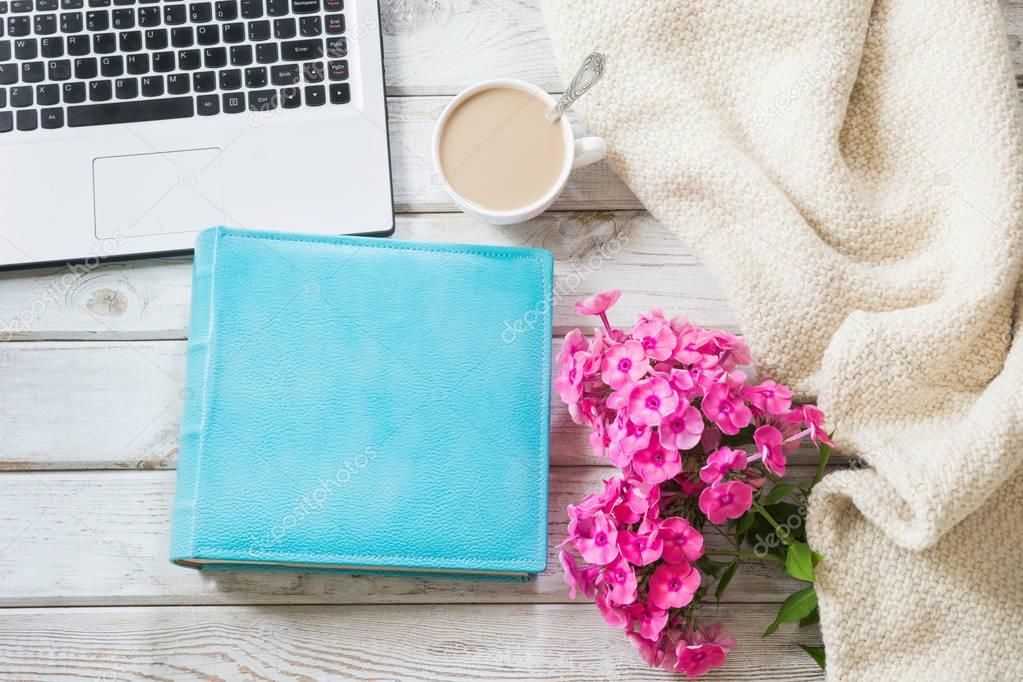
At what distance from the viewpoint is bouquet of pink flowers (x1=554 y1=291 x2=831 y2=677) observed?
0.57m

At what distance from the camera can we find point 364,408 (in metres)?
0.69

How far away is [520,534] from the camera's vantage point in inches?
27.0

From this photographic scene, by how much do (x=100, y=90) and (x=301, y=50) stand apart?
187mm

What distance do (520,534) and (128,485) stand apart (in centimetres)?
38

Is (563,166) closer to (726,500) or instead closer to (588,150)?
(588,150)

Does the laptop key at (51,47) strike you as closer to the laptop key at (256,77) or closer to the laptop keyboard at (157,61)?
the laptop keyboard at (157,61)

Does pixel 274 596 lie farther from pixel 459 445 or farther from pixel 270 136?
pixel 270 136

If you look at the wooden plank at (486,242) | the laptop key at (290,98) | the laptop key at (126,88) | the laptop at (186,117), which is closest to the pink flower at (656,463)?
the wooden plank at (486,242)

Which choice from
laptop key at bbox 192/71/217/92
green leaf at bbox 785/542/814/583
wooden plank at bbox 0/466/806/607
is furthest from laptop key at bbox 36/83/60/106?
green leaf at bbox 785/542/814/583

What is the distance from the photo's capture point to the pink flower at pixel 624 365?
58 cm

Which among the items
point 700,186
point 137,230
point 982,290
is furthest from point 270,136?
point 982,290

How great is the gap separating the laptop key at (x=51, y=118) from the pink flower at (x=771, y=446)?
26.2 inches

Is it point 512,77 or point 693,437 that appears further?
point 512,77

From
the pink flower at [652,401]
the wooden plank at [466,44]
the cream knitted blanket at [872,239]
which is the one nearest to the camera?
the pink flower at [652,401]
